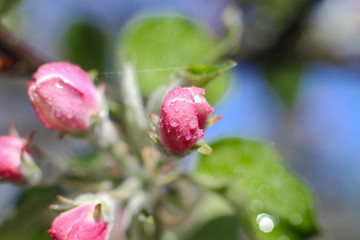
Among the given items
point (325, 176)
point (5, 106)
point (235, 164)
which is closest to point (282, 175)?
point (235, 164)

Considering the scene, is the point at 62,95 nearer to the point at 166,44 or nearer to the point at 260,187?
the point at 260,187

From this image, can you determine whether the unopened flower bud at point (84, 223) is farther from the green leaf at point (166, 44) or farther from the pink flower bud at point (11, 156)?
the green leaf at point (166, 44)

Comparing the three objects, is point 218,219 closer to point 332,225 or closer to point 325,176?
point 325,176

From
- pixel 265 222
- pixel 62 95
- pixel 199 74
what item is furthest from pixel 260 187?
pixel 62 95

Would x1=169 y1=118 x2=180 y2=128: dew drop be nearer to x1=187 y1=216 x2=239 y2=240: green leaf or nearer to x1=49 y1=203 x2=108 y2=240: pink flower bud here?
x1=49 y1=203 x2=108 y2=240: pink flower bud

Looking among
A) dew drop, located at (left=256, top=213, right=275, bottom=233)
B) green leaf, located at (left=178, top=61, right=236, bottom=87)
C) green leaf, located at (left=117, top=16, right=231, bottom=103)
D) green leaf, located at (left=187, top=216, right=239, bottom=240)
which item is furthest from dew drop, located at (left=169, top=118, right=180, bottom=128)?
green leaf, located at (left=117, top=16, right=231, bottom=103)
